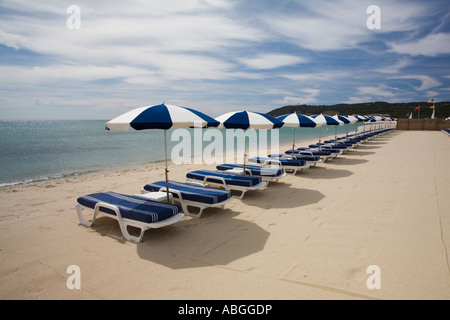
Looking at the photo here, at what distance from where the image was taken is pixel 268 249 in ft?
13.0

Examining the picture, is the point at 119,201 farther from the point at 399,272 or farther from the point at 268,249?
the point at 399,272

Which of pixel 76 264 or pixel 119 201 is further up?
pixel 119 201

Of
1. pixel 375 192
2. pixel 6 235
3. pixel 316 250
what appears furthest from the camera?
pixel 375 192

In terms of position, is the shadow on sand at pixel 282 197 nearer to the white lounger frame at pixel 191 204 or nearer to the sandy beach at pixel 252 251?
the sandy beach at pixel 252 251

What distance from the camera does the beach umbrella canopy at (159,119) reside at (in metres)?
4.22

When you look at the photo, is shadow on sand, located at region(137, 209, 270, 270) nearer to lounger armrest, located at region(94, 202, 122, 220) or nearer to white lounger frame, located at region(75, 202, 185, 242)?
white lounger frame, located at region(75, 202, 185, 242)

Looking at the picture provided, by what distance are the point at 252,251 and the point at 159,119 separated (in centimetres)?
251

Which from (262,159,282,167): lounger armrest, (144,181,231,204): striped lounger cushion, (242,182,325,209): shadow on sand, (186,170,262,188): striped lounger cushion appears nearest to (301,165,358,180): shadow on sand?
(262,159,282,167): lounger armrest

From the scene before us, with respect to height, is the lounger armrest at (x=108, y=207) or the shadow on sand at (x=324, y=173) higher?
the lounger armrest at (x=108, y=207)

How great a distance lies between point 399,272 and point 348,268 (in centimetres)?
58

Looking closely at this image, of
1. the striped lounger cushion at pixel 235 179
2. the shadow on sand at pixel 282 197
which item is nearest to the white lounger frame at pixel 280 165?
the shadow on sand at pixel 282 197

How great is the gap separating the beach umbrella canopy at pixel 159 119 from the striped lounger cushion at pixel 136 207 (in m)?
1.31

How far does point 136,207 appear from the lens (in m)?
4.52
